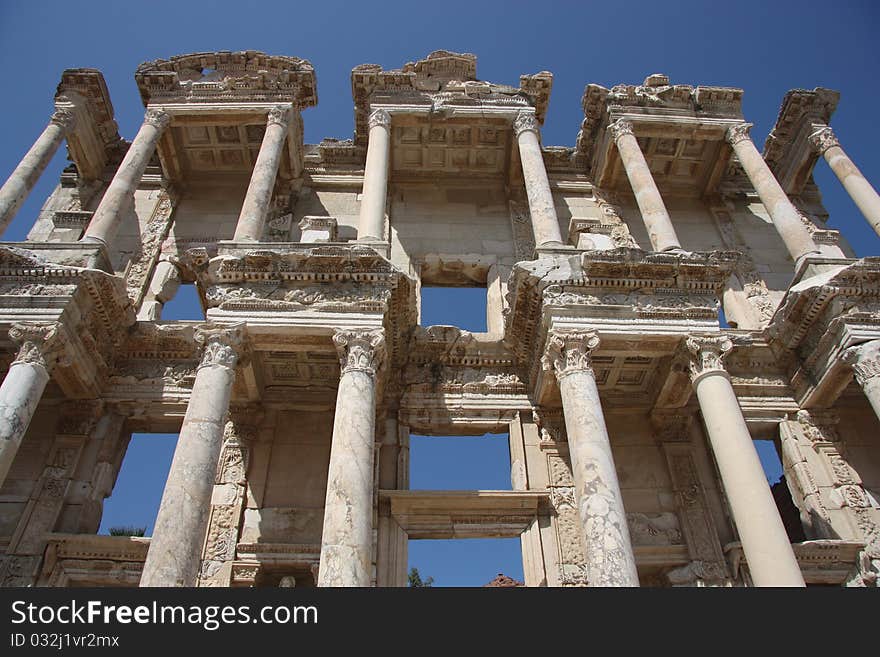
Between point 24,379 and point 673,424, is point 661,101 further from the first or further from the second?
point 24,379

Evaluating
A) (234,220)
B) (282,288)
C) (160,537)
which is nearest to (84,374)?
(282,288)

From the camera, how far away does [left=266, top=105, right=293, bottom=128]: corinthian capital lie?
16.0 m

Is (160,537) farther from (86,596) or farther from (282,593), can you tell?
(282,593)

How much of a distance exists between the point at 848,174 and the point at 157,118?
16.5 m

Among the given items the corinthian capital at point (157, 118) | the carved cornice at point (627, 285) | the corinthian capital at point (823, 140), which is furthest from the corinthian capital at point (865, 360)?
the corinthian capital at point (157, 118)

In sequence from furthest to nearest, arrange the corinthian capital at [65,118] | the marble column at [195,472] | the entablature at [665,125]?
1. the entablature at [665,125]
2. the corinthian capital at [65,118]
3. the marble column at [195,472]

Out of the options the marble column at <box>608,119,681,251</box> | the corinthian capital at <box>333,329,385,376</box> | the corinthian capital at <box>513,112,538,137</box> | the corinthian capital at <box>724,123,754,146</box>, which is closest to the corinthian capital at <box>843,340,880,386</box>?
the marble column at <box>608,119,681,251</box>

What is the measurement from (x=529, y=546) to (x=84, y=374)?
8.66m

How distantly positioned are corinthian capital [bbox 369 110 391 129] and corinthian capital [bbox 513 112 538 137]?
3.15 m

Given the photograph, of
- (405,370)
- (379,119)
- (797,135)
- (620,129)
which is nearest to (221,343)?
(405,370)

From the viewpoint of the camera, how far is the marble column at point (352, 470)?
863 cm

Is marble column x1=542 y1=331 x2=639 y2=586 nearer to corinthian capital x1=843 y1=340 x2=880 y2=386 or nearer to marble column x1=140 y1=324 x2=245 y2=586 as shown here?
corinthian capital x1=843 y1=340 x2=880 y2=386

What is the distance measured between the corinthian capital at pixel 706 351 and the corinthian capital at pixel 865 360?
2.21 m

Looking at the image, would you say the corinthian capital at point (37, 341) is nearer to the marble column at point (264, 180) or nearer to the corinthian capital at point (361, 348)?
the marble column at point (264, 180)
